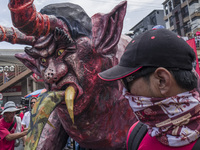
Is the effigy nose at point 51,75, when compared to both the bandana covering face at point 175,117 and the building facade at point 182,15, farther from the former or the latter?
the building facade at point 182,15

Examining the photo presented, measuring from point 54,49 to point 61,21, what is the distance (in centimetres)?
26

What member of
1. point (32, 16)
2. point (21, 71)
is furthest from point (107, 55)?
point (21, 71)

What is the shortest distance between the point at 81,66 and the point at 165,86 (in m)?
1.03

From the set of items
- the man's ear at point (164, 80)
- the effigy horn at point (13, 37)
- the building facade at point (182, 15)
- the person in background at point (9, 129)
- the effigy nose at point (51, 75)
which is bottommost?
the person in background at point (9, 129)

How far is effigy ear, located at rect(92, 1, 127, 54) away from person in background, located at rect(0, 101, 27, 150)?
2040 mm

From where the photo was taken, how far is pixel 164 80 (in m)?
0.96

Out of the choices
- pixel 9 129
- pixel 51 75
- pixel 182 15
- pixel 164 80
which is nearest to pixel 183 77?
pixel 164 80

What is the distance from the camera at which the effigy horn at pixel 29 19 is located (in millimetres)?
1337

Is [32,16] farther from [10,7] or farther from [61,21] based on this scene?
[61,21]

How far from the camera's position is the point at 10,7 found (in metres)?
1.34

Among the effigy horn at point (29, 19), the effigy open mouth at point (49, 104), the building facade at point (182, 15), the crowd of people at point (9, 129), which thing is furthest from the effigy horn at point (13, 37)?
the building facade at point (182, 15)

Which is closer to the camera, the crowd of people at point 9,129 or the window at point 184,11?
the crowd of people at point 9,129

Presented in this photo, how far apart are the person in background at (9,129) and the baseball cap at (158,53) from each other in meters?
2.70

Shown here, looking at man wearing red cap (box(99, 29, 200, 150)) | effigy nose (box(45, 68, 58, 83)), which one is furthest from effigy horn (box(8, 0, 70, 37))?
man wearing red cap (box(99, 29, 200, 150))
